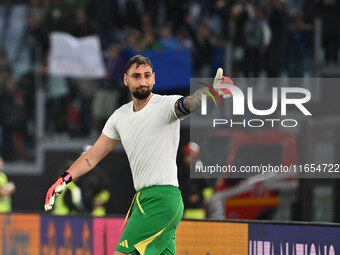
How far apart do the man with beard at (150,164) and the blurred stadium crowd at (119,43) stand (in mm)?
8445

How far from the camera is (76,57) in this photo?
1648 cm

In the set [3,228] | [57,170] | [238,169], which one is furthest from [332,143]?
[57,170]

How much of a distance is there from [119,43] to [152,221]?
35.8 feet

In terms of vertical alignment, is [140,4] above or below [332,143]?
above

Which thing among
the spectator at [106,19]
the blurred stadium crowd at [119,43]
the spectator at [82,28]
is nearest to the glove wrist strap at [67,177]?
the blurred stadium crowd at [119,43]

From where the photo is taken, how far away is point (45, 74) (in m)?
17.4

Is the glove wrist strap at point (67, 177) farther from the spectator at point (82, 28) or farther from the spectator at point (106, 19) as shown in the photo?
the spectator at point (106, 19)

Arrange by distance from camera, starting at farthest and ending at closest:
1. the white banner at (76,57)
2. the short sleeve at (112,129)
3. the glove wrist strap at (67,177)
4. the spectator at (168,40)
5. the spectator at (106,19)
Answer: the spectator at (106,19) < the white banner at (76,57) < the spectator at (168,40) < the short sleeve at (112,129) < the glove wrist strap at (67,177)

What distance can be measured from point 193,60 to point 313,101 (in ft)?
10.9

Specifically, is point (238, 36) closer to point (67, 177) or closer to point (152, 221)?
point (67, 177)

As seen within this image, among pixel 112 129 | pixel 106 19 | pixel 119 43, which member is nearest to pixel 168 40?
pixel 119 43

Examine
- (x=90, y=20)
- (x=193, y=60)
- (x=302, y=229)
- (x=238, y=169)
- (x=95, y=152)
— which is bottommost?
(x=302, y=229)

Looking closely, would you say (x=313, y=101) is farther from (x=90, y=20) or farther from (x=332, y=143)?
(x=90, y=20)

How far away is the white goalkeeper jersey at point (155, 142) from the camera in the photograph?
6523 millimetres
